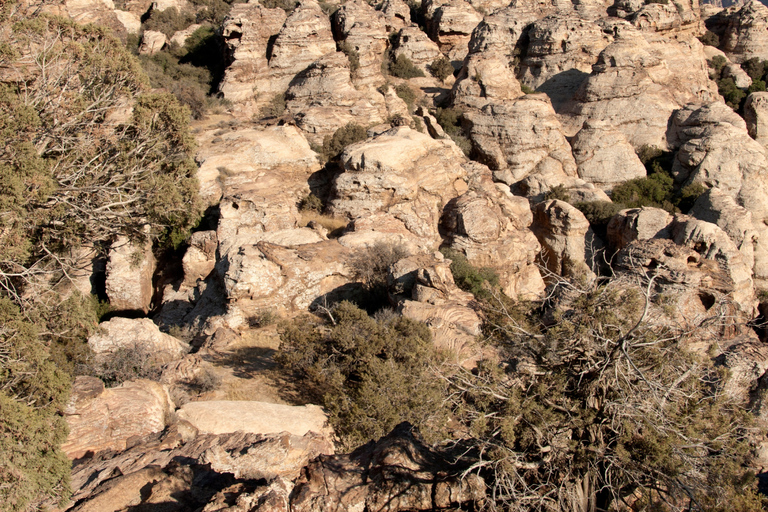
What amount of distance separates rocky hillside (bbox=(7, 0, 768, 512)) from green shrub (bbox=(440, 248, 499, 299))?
10cm

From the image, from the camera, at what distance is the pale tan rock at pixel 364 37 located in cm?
2447

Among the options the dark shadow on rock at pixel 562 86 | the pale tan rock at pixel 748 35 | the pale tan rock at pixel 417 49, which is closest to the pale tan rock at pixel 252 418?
the dark shadow on rock at pixel 562 86

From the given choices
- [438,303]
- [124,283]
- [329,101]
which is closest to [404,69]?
[329,101]

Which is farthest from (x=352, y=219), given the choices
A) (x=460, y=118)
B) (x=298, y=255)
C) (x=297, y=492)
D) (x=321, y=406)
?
(x=297, y=492)

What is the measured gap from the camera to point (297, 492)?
459 centimetres

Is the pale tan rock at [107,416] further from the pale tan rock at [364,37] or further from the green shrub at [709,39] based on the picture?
the green shrub at [709,39]

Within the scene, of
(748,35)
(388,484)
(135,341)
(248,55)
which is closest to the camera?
(388,484)

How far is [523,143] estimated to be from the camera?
2059cm

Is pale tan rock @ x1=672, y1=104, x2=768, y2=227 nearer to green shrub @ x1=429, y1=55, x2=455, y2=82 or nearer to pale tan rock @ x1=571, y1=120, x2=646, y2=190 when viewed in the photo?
pale tan rock @ x1=571, y1=120, x2=646, y2=190

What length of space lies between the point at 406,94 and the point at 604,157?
9758 mm

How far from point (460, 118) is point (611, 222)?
27.1 ft

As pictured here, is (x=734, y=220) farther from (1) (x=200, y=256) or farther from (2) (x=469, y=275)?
(1) (x=200, y=256)

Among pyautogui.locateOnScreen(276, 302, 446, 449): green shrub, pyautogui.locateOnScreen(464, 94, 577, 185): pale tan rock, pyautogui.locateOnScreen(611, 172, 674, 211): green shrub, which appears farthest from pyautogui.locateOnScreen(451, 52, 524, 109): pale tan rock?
pyautogui.locateOnScreen(276, 302, 446, 449): green shrub

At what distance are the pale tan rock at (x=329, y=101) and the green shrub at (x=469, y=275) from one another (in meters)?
7.44
